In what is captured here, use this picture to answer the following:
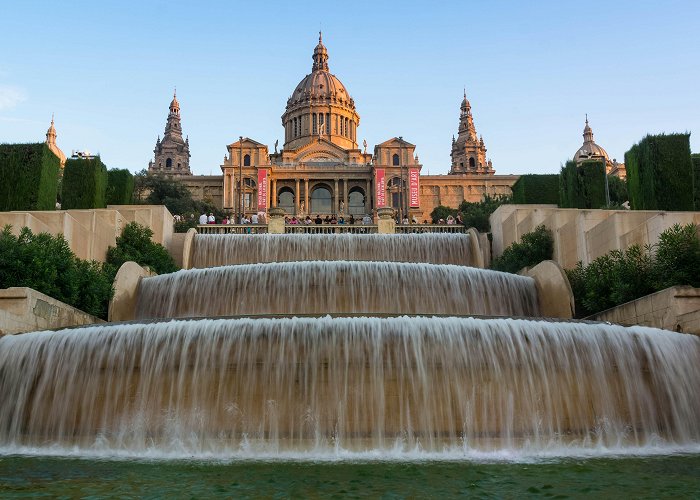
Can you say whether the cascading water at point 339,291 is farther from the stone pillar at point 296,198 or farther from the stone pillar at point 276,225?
the stone pillar at point 296,198

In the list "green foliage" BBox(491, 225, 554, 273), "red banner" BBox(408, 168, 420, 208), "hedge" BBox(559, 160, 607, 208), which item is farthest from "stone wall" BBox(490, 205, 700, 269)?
"red banner" BBox(408, 168, 420, 208)

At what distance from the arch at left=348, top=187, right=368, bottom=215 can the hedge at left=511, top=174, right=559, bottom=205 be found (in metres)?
61.6

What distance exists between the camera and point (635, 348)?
10.8 m

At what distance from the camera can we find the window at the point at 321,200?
92.2 metres

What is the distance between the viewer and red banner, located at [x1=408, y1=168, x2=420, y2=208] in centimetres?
8681

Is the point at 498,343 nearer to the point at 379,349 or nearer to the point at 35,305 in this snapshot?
the point at 379,349

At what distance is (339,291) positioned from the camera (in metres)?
17.4

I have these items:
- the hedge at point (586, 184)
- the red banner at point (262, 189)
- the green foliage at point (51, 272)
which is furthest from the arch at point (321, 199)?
the green foliage at point (51, 272)

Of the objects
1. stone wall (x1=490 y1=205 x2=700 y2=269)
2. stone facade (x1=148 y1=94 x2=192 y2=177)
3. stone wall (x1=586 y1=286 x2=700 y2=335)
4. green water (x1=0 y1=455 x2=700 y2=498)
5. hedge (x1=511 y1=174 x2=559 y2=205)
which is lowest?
green water (x1=0 y1=455 x2=700 y2=498)

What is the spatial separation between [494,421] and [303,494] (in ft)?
13.8

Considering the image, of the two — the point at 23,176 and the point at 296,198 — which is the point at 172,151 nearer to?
the point at 296,198

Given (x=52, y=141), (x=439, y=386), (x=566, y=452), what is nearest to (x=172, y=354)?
(x=439, y=386)

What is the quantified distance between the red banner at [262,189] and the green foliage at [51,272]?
63731 millimetres

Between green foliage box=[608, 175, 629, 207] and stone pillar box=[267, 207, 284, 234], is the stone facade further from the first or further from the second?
stone pillar box=[267, 207, 284, 234]
